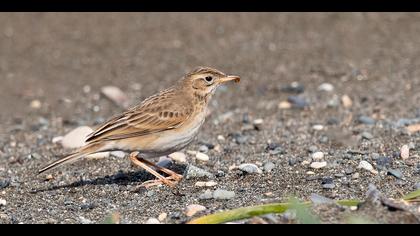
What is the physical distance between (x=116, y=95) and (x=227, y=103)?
6.69ft

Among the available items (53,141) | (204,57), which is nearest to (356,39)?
(204,57)

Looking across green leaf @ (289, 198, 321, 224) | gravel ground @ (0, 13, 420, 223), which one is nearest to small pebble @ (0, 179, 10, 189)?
gravel ground @ (0, 13, 420, 223)

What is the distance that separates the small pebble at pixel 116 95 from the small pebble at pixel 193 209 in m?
6.42

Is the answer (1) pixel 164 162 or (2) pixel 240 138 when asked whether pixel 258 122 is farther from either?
(1) pixel 164 162

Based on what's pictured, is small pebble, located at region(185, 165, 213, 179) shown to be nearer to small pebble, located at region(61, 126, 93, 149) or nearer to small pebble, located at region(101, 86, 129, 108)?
small pebble, located at region(61, 126, 93, 149)

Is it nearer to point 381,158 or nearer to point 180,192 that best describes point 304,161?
point 381,158

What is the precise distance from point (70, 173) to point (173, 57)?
6508 millimetres

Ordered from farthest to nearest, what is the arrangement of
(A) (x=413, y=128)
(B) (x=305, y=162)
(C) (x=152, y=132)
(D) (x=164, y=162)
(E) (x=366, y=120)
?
(E) (x=366, y=120), (A) (x=413, y=128), (D) (x=164, y=162), (B) (x=305, y=162), (C) (x=152, y=132)

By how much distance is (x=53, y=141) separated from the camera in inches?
457

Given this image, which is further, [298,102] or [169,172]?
[298,102]

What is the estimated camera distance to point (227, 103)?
44.1 feet

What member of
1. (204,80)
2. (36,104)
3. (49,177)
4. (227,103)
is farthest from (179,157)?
(36,104)

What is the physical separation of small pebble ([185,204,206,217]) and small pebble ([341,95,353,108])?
5579 millimetres

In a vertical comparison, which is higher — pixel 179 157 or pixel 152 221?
pixel 179 157
